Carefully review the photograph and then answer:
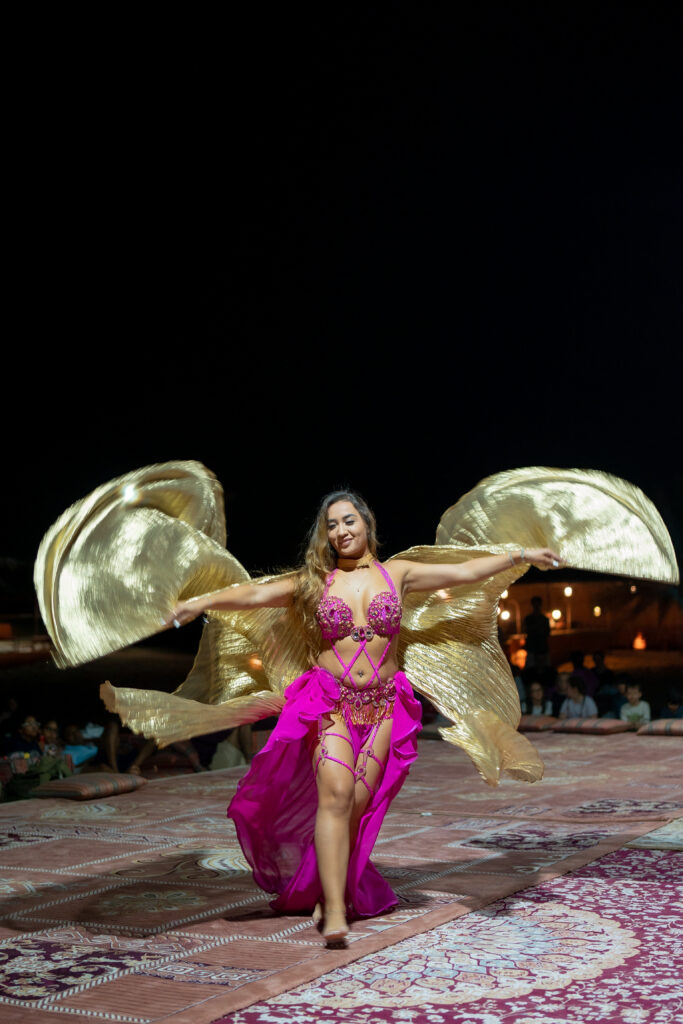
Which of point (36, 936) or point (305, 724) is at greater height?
point (305, 724)


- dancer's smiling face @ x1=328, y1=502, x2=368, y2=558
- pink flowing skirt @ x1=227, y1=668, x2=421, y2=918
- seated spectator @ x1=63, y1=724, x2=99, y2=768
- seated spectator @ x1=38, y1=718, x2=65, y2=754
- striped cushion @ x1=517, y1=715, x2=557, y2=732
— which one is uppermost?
dancer's smiling face @ x1=328, y1=502, x2=368, y2=558

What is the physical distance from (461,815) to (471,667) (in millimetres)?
2068

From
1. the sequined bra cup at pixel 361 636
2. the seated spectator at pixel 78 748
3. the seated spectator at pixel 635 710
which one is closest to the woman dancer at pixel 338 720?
the sequined bra cup at pixel 361 636

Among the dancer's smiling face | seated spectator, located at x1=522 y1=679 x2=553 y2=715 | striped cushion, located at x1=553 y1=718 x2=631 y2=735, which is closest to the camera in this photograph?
the dancer's smiling face

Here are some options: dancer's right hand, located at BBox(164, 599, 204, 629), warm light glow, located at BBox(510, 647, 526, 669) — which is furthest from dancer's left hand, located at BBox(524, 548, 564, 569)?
warm light glow, located at BBox(510, 647, 526, 669)

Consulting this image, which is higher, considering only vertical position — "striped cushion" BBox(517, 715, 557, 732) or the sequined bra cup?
the sequined bra cup

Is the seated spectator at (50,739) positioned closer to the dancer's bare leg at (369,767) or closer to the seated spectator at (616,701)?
the dancer's bare leg at (369,767)

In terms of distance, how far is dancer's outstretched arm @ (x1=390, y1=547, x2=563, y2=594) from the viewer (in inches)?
140

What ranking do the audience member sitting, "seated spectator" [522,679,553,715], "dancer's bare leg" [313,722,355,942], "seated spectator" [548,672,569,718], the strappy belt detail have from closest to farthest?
1. "dancer's bare leg" [313,722,355,942]
2. the strappy belt detail
3. the audience member sitting
4. "seated spectator" [548,672,569,718]
5. "seated spectator" [522,679,553,715]

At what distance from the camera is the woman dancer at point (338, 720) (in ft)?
11.0

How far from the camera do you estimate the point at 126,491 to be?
3646mm

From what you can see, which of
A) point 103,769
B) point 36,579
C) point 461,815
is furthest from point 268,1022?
point 103,769

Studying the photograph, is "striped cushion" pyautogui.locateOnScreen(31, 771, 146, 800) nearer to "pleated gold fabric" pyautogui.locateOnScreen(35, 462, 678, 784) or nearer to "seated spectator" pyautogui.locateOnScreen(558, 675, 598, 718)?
"pleated gold fabric" pyautogui.locateOnScreen(35, 462, 678, 784)

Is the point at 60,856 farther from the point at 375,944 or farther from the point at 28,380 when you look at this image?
the point at 28,380
